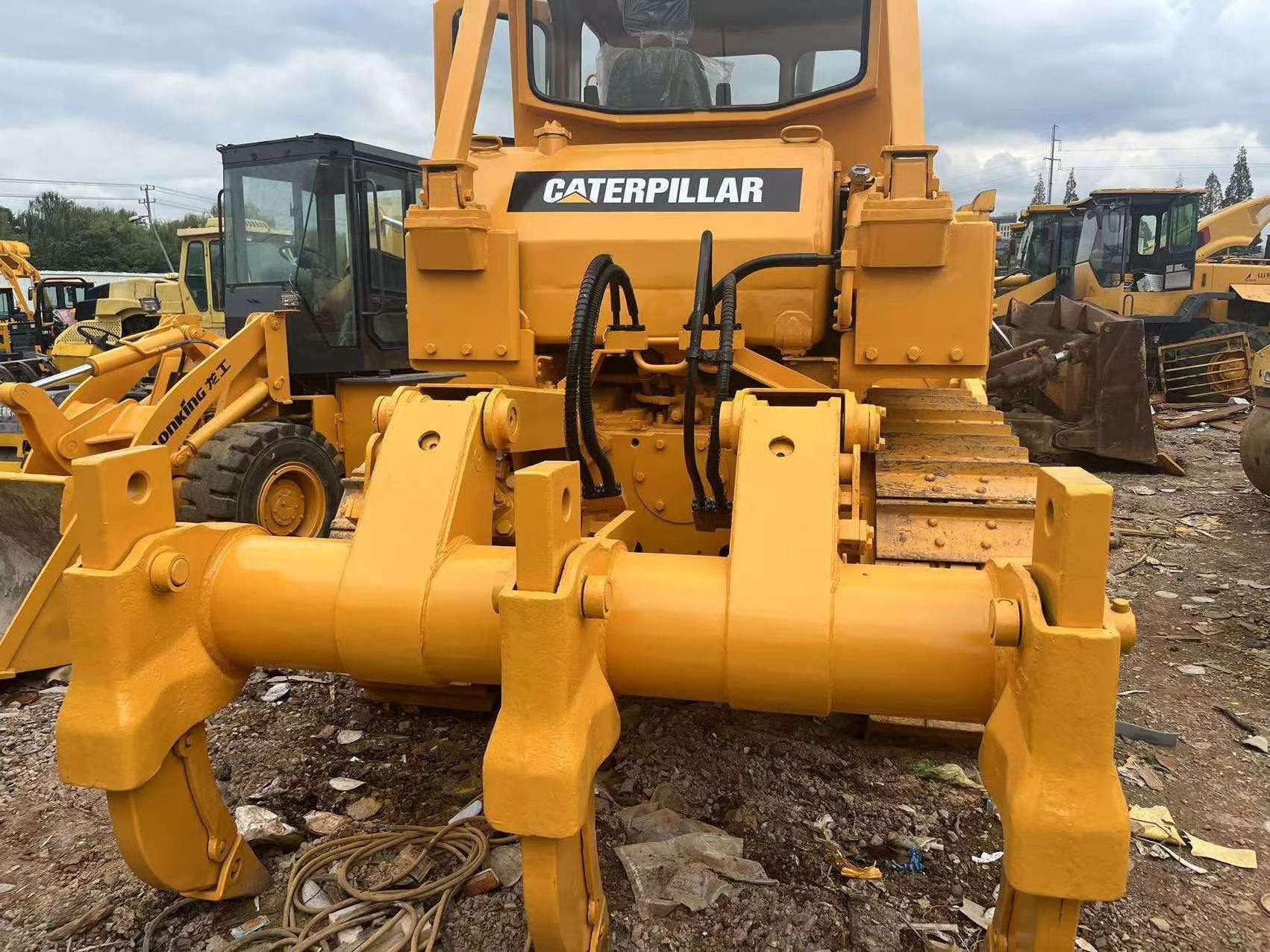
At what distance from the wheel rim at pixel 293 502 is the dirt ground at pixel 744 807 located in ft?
6.23

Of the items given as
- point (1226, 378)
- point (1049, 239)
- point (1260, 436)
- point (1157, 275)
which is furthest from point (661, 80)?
point (1049, 239)

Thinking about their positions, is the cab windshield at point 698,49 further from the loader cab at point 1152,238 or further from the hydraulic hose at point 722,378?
the loader cab at point 1152,238

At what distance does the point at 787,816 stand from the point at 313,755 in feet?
5.80

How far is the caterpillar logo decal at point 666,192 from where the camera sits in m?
3.58

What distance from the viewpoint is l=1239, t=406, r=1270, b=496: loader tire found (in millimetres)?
7211

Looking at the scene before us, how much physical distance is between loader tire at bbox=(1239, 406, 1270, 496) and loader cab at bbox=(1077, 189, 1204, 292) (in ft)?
34.3

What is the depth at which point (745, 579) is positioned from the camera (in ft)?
6.44

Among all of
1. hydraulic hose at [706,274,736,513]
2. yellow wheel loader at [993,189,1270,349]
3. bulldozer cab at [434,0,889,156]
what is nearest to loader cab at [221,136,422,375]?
bulldozer cab at [434,0,889,156]

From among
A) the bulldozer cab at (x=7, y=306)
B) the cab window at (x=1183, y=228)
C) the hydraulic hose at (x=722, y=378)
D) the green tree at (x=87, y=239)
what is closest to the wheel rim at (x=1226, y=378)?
the cab window at (x=1183, y=228)

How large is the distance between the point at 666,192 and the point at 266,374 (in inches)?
167

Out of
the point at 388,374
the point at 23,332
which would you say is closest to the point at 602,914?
the point at 388,374

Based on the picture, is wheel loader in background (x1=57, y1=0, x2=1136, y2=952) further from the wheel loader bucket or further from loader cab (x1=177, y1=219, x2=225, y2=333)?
loader cab (x1=177, y1=219, x2=225, y2=333)

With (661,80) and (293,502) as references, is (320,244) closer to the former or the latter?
(293,502)

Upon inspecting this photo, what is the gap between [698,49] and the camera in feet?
13.8
